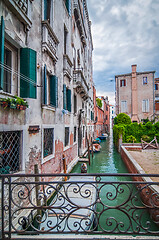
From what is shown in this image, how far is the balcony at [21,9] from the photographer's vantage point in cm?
318

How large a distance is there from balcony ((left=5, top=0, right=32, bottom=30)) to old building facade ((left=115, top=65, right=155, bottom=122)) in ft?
69.5

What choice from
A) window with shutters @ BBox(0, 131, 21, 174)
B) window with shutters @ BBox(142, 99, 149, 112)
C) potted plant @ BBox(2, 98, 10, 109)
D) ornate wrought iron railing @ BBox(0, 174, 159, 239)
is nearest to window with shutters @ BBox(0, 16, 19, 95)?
potted plant @ BBox(2, 98, 10, 109)

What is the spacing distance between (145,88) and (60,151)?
19642 millimetres

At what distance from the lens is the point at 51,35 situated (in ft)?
18.2

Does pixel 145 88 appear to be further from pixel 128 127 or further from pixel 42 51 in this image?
pixel 42 51

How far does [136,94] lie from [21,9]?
21.8 metres

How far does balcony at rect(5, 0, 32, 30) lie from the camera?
10.4ft

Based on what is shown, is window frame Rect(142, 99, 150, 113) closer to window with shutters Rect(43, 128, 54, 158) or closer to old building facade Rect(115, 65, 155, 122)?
old building facade Rect(115, 65, 155, 122)

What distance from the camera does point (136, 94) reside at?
23.0 meters

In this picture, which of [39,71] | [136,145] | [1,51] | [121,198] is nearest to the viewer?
[1,51]

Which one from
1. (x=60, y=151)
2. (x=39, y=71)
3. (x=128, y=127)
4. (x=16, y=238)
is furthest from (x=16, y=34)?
(x=128, y=127)

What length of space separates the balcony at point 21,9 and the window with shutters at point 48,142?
3.17 metres

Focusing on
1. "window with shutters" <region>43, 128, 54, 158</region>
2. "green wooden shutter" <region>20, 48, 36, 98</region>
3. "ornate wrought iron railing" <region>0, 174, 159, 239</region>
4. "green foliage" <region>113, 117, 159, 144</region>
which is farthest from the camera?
"green foliage" <region>113, 117, 159, 144</region>

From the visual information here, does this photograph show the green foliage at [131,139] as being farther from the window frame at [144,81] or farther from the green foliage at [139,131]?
the window frame at [144,81]
